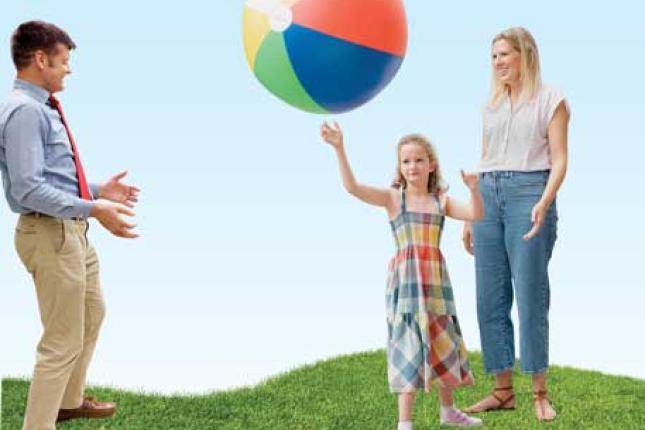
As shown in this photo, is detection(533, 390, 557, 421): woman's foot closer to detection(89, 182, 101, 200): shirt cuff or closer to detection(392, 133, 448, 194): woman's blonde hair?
detection(392, 133, 448, 194): woman's blonde hair

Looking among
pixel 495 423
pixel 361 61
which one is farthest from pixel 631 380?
pixel 361 61

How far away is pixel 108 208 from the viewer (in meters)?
4.23

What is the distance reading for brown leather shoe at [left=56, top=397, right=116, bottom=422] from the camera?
503cm

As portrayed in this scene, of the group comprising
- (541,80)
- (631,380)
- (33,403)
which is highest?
(541,80)

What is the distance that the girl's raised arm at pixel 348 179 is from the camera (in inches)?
180

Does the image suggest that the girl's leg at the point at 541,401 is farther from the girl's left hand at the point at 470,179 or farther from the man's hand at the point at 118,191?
the man's hand at the point at 118,191

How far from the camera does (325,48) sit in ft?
14.9

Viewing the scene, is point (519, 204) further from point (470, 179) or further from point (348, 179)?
point (348, 179)

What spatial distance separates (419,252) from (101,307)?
5.01 ft

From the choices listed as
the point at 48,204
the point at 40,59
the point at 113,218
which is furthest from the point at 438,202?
the point at 40,59

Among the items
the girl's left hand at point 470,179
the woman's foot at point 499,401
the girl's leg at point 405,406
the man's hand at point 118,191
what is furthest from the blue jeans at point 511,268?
the man's hand at point 118,191

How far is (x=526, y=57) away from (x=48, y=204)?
2485mm

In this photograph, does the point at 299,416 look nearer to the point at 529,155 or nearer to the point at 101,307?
the point at 101,307

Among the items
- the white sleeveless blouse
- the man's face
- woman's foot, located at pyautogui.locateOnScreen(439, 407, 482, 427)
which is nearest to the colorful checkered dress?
woman's foot, located at pyautogui.locateOnScreen(439, 407, 482, 427)
